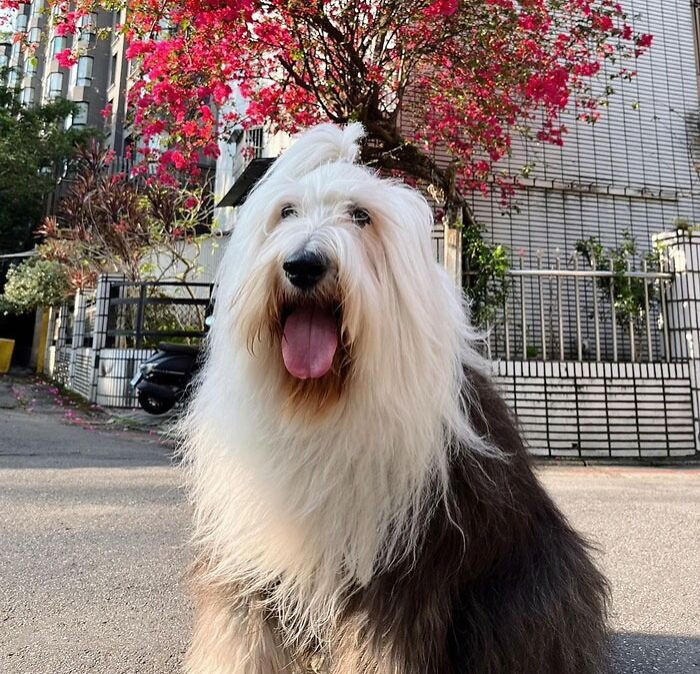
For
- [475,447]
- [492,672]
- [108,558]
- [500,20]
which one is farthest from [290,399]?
[500,20]

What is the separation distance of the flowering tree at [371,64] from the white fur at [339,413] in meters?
4.07

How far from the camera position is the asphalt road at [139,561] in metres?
1.77

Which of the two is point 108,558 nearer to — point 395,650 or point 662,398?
point 395,650

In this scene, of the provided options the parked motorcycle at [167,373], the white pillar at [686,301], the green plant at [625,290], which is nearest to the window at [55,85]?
the parked motorcycle at [167,373]

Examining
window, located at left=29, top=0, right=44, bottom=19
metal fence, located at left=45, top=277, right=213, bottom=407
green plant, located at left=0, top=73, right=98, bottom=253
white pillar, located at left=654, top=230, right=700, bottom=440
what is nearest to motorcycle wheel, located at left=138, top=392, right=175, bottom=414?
metal fence, located at left=45, top=277, right=213, bottom=407

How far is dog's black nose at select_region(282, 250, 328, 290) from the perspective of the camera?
112 centimetres

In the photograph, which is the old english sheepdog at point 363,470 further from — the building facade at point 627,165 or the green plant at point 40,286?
the green plant at point 40,286

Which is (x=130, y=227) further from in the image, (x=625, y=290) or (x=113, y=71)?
(x=113, y=71)

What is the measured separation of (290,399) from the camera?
119cm

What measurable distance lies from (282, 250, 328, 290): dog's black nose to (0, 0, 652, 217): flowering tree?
13.9 ft

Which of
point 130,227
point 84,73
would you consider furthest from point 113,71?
point 130,227

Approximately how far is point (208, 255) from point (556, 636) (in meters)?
11.7

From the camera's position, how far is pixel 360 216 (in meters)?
1.25

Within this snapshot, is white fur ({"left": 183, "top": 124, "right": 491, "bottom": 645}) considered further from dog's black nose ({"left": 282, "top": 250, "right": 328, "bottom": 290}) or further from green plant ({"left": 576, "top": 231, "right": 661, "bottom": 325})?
green plant ({"left": 576, "top": 231, "right": 661, "bottom": 325})
